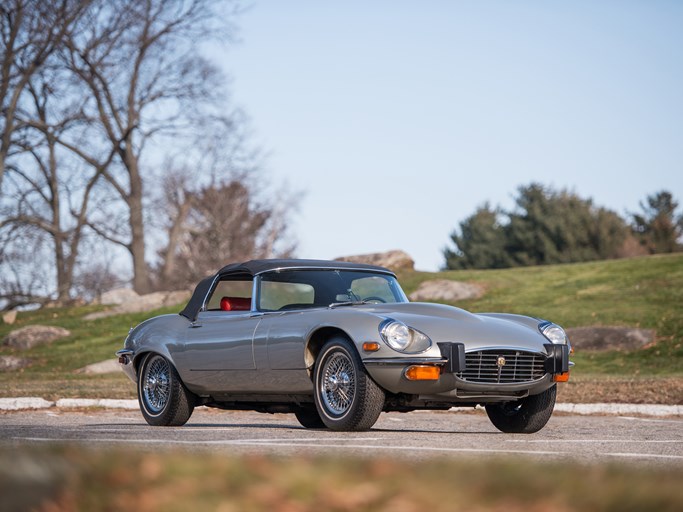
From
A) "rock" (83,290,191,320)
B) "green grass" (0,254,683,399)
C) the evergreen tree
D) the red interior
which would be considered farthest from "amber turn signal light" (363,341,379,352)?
the evergreen tree

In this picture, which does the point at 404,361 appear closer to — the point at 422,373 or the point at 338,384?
the point at 422,373

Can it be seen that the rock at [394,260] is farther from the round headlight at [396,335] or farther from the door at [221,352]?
the round headlight at [396,335]

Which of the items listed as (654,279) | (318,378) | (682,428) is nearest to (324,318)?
(318,378)

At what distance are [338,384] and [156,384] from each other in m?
2.69

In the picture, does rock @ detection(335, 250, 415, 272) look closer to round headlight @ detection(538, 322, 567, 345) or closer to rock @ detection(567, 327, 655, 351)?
rock @ detection(567, 327, 655, 351)

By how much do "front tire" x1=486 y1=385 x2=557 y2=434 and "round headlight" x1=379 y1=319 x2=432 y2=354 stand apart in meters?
1.65

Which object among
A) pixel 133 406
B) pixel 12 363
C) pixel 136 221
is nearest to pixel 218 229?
pixel 136 221

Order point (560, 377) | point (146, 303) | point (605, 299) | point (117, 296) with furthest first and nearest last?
point (117, 296) < point (146, 303) < point (605, 299) < point (560, 377)

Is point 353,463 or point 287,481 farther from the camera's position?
point 353,463

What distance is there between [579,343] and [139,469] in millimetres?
22301

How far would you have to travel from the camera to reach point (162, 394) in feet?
35.9

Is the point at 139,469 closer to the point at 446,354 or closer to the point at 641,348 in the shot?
the point at 446,354

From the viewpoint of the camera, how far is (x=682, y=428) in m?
11.0

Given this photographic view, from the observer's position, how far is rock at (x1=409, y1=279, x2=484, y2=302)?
3055 centimetres
